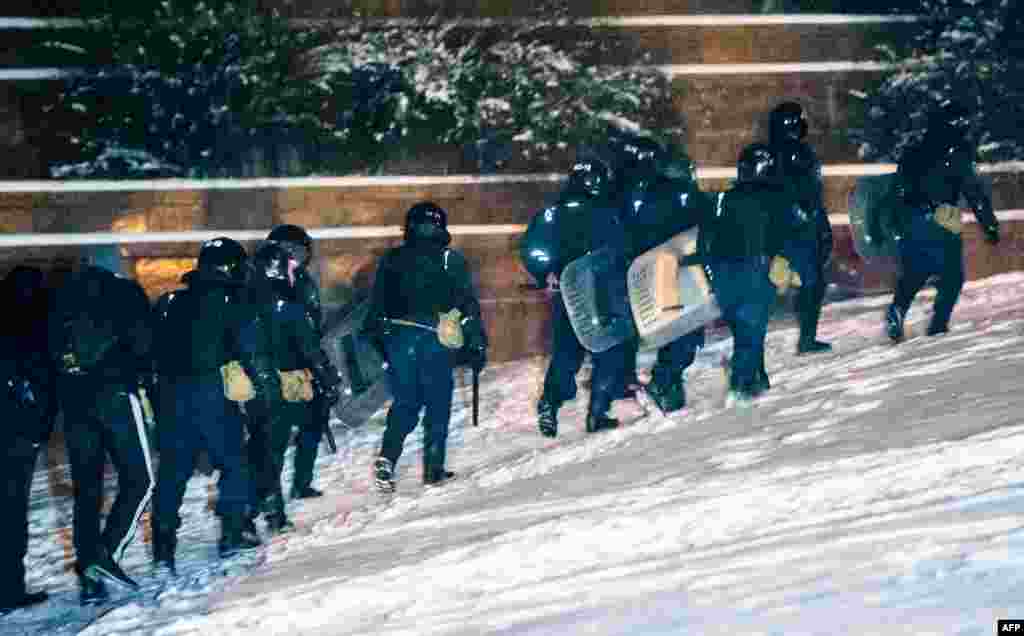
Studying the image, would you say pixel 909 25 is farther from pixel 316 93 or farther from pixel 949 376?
pixel 949 376

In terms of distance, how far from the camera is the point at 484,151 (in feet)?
46.8

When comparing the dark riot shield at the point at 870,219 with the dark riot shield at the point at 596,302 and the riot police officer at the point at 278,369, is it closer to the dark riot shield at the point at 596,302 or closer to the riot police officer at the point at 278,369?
the dark riot shield at the point at 596,302

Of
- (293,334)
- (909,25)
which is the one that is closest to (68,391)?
(293,334)

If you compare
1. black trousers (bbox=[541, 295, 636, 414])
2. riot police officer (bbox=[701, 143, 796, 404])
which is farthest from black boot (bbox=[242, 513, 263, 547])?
riot police officer (bbox=[701, 143, 796, 404])

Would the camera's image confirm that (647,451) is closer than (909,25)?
Yes

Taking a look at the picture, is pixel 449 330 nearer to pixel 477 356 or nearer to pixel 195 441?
Answer: pixel 477 356

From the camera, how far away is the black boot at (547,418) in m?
10.1

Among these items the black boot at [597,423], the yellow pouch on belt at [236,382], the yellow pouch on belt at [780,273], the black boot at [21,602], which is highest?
the yellow pouch on belt at [780,273]

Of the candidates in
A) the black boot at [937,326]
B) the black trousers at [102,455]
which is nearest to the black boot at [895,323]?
the black boot at [937,326]

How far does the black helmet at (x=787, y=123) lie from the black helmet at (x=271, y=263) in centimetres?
315

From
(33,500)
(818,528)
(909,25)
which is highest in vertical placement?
(909,25)

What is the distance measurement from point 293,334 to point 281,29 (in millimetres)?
5737

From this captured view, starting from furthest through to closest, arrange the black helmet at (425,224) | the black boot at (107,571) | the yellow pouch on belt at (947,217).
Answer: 1. the yellow pouch on belt at (947,217)
2. the black helmet at (425,224)
3. the black boot at (107,571)

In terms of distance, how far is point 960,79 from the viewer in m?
14.3
